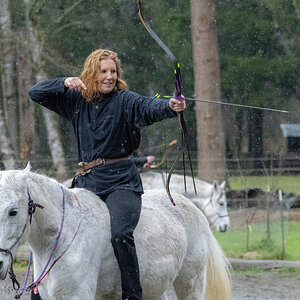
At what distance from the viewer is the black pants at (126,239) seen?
162 inches

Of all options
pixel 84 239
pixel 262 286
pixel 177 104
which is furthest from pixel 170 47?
pixel 84 239

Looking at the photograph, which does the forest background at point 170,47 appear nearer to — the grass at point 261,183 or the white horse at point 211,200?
the grass at point 261,183

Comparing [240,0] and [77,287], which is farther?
[240,0]

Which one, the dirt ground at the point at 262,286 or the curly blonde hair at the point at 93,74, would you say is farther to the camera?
the dirt ground at the point at 262,286

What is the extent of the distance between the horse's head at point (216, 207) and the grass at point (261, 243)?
0.40 meters

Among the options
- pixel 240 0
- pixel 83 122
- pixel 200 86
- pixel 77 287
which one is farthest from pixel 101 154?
pixel 240 0

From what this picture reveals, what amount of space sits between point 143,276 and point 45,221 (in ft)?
2.89

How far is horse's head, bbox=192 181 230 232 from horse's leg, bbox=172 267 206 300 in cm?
576

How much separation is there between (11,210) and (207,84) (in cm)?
1174

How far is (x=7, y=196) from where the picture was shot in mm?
3598

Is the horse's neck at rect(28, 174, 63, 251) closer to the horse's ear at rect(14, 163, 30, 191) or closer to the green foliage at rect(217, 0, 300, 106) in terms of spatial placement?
the horse's ear at rect(14, 163, 30, 191)

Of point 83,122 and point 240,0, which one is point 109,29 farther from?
point 83,122

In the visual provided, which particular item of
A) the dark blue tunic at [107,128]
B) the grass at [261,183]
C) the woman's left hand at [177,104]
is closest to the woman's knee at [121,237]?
the dark blue tunic at [107,128]

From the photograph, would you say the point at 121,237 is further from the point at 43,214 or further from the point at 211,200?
the point at 211,200
